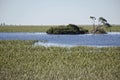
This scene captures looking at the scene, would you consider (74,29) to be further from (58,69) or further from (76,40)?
(58,69)

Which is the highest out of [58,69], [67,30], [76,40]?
[67,30]

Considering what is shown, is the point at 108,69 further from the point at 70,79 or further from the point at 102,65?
the point at 70,79

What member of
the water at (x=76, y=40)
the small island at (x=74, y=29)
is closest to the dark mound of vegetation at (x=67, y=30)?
the small island at (x=74, y=29)

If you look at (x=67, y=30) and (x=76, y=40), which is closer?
(x=76, y=40)

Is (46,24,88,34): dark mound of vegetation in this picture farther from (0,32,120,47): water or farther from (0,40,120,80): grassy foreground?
(0,40,120,80): grassy foreground

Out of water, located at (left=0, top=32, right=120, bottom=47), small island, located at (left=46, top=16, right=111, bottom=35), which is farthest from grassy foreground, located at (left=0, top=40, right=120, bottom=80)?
small island, located at (left=46, top=16, right=111, bottom=35)

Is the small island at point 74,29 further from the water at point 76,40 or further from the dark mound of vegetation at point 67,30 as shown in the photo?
the water at point 76,40

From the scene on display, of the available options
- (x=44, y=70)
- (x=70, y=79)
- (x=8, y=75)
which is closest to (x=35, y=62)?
(x=44, y=70)

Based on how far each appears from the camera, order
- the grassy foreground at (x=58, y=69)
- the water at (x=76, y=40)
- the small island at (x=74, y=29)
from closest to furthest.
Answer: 1. the grassy foreground at (x=58, y=69)
2. the water at (x=76, y=40)
3. the small island at (x=74, y=29)

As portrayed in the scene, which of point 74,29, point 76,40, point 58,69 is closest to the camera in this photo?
point 58,69

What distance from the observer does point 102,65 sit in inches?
837

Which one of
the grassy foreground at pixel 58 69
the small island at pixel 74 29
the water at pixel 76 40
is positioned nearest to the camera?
the grassy foreground at pixel 58 69

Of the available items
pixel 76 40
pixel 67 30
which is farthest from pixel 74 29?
pixel 76 40

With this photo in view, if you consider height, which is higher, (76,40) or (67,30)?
(67,30)
